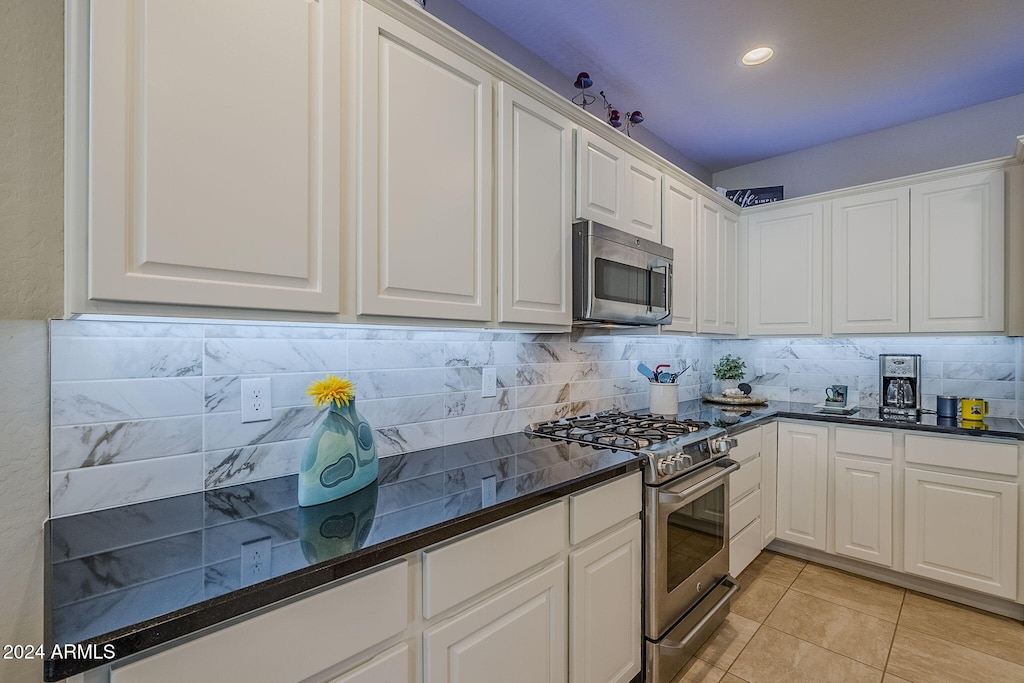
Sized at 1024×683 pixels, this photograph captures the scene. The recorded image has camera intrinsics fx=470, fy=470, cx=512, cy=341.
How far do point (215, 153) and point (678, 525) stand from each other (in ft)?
6.28

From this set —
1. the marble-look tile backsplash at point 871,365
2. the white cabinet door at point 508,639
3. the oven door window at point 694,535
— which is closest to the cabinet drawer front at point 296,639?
the white cabinet door at point 508,639

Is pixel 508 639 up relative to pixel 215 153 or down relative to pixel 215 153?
down

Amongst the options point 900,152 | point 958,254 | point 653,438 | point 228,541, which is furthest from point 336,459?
point 900,152

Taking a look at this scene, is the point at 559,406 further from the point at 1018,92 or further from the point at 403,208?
the point at 1018,92

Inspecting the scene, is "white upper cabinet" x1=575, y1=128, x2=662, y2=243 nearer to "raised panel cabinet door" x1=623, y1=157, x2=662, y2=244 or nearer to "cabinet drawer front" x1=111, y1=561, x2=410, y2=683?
"raised panel cabinet door" x1=623, y1=157, x2=662, y2=244

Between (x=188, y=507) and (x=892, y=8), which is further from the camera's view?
(x=892, y=8)

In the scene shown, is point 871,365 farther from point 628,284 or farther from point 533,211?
point 533,211

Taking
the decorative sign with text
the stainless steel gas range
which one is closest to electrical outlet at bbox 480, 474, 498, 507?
the stainless steel gas range

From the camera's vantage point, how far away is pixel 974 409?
8.33 ft

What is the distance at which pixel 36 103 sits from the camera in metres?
1.01

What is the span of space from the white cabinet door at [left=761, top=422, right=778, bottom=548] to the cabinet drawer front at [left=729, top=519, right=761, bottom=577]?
125mm

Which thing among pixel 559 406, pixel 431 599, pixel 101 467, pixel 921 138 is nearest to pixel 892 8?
pixel 921 138

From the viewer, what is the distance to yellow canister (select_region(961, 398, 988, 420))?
253 centimetres

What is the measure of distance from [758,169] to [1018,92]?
4.50 ft
